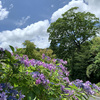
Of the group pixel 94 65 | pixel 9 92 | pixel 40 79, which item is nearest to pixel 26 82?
pixel 40 79

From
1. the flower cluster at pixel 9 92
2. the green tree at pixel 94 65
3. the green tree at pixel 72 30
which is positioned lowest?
the flower cluster at pixel 9 92

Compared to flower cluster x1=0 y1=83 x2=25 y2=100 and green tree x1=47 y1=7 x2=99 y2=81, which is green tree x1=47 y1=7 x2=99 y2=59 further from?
flower cluster x1=0 y1=83 x2=25 y2=100

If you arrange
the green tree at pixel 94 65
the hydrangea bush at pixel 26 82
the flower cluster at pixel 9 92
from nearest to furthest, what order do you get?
the flower cluster at pixel 9 92, the hydrangea bush at pixel 26 82, the green tree at pixel 94 65

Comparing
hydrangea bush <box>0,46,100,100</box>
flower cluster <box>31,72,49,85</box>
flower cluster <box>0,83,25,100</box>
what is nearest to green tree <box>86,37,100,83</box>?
hydrangea bush <box>0,46,100,100</box>

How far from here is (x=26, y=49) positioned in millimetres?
19547

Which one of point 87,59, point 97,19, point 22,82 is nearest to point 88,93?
point 22,82

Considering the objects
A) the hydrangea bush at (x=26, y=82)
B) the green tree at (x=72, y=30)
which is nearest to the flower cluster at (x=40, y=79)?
the hydrangea bush at (x=26, y=82)

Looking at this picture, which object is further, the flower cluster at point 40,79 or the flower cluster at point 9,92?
the flower cluster at point 40,79

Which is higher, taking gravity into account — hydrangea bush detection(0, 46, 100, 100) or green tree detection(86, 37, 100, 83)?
green tree detection(86, 37, 100, 83)

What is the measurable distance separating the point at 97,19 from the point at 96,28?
1450 millimetres

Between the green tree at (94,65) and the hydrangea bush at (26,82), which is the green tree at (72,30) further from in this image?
the hydrangea bush at (26,82)

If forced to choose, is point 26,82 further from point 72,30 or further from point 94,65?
point 72,30

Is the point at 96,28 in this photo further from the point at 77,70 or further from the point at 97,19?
the point at 77,70

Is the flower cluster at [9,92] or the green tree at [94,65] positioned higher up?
the green tree at [94,65]
